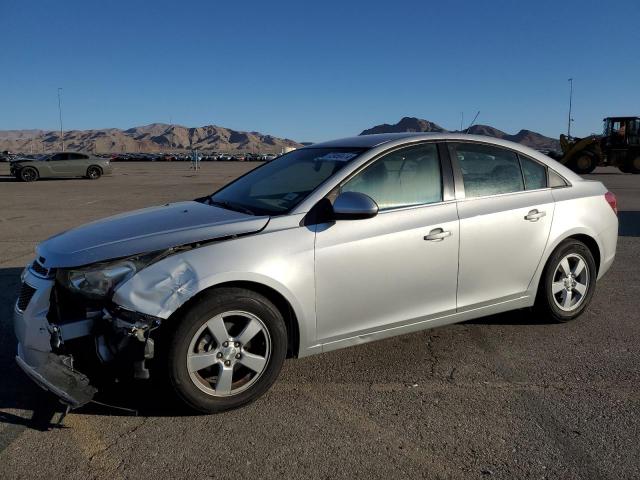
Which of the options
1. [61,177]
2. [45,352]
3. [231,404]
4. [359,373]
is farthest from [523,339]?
[61,177]

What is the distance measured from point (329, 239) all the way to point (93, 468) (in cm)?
180

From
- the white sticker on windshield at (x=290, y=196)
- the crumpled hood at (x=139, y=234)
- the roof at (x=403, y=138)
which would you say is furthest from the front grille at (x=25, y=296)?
the roof at (x=403, y=138)

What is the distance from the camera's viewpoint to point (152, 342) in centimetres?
302

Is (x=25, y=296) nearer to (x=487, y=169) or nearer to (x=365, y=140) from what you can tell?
(x=365, y=140)

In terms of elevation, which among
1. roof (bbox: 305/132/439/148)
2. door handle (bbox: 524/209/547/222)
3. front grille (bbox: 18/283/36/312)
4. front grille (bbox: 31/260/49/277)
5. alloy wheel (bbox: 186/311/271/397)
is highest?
roof (bbox: 305/132/439/148)

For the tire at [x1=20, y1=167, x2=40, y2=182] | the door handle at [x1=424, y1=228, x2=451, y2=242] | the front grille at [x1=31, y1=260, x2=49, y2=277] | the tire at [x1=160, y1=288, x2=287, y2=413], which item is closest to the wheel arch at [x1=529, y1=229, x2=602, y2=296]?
the door handle at [x1=424, y1=228, x2=451, y2=242]

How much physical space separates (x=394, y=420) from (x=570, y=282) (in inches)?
94.3

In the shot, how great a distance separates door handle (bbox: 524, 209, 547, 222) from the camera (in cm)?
433

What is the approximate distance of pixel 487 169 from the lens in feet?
14.3

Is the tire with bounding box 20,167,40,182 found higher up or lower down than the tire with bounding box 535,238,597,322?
higher up

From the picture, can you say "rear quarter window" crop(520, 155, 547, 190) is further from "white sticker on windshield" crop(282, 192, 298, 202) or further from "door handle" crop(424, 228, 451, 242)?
"white sticker on windshield" crop(282, 192, 298, 202)

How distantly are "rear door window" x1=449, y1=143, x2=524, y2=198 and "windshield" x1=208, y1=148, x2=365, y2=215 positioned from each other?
33.9 inches

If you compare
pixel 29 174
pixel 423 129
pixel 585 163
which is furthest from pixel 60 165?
pixel 585 163

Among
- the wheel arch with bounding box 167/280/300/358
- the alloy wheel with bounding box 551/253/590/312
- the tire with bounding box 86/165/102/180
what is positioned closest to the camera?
the wheel arch with bounding box 167/280/300/358
